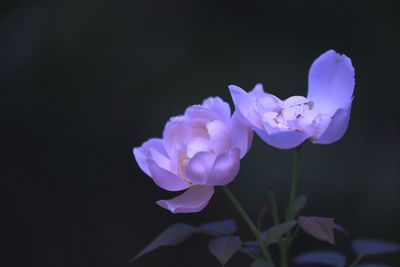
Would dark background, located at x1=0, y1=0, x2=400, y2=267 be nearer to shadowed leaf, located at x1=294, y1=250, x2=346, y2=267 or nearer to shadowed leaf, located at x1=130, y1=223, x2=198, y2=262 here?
shadowed leaf, located at x1=294, y1=250, x2=346, y2=267

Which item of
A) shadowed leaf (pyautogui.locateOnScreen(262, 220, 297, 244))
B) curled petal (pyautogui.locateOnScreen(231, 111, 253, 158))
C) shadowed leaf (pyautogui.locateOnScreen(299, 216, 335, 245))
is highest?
curled petal (pyautogui.locateOnScreen(231, 111, 253, 158))

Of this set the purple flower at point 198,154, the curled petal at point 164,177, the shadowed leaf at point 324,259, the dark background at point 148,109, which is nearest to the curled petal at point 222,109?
the purple flower at point 198,154

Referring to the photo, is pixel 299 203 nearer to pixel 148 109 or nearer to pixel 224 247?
pixel 224 247

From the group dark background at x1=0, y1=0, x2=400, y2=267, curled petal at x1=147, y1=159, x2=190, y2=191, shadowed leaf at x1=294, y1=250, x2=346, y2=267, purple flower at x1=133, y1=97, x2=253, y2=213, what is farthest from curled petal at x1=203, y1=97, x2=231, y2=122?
dark background at x1=0, y1=0, x2=400, y2=267

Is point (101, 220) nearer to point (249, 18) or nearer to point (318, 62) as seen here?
point (249, 18)

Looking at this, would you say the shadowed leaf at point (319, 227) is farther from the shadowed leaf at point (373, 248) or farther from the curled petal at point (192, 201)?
the shadowed leaf at point (373, 248)

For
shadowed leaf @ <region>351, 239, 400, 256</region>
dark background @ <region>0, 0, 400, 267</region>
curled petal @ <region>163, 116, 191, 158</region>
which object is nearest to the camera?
curled petal @ <region>163, 116, 191, 158</region>
